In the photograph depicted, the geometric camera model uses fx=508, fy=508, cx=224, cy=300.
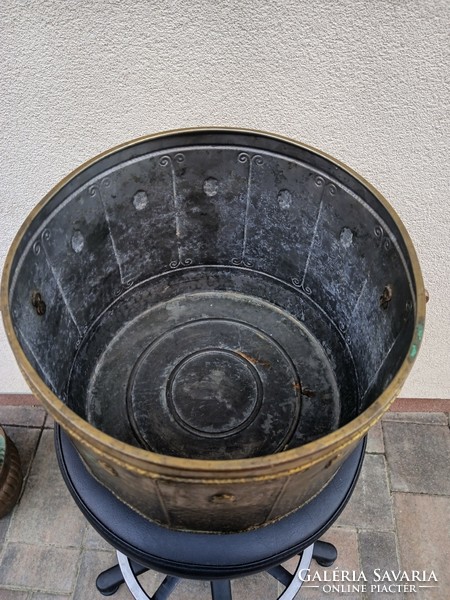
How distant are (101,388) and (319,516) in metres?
0.61

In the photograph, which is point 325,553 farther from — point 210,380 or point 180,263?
point 180,263

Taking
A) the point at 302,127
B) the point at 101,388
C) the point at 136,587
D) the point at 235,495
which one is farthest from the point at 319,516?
the point at 302,127

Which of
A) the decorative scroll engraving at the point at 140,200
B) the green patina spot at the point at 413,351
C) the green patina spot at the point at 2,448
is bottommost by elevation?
the green patina spot at the point at 2,448

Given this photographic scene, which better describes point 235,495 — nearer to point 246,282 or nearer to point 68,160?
point 246,282

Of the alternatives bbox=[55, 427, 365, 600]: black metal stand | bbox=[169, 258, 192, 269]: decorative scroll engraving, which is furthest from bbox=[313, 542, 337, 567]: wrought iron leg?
bbox=[169, 258, 192, 269]: decorative scroll engraving

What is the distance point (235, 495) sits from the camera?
84cm

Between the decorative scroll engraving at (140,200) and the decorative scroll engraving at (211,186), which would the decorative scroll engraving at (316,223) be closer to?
the decorative scroll engraving at (211,186)

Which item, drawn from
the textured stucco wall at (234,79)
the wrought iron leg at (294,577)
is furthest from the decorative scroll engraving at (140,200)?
the wrought iron leg at (294,577)

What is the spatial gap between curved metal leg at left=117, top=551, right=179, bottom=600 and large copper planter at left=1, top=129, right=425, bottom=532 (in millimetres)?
809

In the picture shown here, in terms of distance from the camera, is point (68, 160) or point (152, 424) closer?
point (152, 424)

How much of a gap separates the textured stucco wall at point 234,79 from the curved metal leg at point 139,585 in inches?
52.2

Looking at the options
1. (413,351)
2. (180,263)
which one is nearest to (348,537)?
(180,263)

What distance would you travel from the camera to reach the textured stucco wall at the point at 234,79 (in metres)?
1.23

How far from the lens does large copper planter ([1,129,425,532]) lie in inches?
41.9
